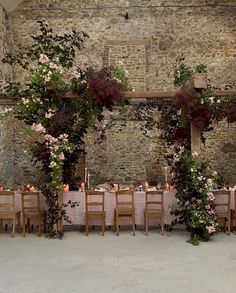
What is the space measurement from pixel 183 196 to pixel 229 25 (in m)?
7.61

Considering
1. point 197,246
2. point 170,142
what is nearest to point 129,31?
point 170,142

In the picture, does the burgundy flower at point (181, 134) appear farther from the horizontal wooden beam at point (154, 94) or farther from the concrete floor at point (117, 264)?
the concrete floor at point (117, 264)

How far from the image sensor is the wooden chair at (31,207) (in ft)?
27.0

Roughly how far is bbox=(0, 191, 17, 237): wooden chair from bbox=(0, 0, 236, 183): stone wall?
5.28 m

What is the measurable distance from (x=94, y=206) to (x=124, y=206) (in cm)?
54

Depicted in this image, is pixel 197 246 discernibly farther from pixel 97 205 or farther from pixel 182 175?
pixel 97 205

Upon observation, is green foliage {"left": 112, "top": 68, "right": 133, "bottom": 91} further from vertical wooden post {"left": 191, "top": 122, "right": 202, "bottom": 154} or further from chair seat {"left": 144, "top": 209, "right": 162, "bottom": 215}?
chair seat {"left": 144, "top": 209, "right": 162, "bottom": 215}

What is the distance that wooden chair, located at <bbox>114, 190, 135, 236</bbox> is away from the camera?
827 cm

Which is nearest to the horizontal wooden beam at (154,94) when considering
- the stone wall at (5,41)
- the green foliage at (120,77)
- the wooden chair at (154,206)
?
the green foliage at (120,77)

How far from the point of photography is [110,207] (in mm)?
8438

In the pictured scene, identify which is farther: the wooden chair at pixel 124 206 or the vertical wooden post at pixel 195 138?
the wooden chair at pixel 124 206

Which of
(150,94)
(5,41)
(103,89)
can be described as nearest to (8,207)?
(103,89)

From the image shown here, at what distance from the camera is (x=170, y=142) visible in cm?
867

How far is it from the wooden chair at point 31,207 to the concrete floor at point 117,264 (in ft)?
1.08
